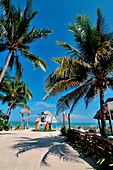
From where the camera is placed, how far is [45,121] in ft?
110

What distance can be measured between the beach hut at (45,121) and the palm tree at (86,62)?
23.4m

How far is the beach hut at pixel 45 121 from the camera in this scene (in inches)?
1282

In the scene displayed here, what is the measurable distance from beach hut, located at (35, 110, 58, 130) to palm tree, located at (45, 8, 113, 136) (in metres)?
23.4

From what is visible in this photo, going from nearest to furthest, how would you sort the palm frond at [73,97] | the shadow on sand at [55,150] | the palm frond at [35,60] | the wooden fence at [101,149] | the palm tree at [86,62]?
the wooden fence at [101,149] < the shadow on sand at [55,150] < the palm tree at [86,62] < the palm frond at [73,97] < the palm frond at [35,60]

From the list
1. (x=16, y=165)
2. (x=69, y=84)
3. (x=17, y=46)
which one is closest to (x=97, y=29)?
(x=69, y=84)

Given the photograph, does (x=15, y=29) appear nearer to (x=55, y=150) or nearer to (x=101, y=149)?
(x=55, y=150)

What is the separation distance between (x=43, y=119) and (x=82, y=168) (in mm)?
29032

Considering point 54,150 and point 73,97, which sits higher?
point 73,97

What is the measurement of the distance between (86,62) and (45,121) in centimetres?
2569

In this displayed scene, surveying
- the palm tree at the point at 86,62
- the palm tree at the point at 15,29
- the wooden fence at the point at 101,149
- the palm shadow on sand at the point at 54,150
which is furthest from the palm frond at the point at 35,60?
the wooden fence at the point at 101,149

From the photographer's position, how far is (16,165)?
5848 mm

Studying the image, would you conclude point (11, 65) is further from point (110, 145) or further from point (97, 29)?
point (110, 145)

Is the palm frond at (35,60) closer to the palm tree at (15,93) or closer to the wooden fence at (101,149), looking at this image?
the wooden fence at (101,149)

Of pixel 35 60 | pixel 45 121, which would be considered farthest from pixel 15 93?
pixel 35 60
